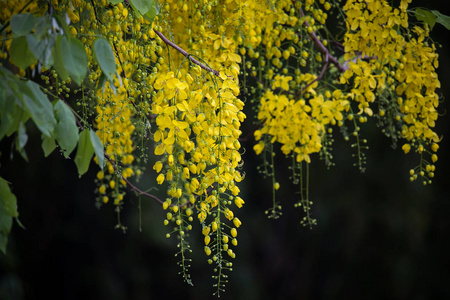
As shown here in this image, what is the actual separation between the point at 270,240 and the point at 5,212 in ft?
7.24

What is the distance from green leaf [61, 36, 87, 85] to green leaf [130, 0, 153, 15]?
19 centimetres

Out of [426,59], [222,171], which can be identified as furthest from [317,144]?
[222,171]

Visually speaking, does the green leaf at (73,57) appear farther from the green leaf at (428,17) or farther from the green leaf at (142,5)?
the green leaf at (428,17)

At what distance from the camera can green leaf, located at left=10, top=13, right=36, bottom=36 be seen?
68cm

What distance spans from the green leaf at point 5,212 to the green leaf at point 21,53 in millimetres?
174

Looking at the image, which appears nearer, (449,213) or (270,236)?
(449,213)

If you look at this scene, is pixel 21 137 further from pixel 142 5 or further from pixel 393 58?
pixel 393 58

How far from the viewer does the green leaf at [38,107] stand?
0.67 m

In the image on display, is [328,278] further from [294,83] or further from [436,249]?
[294,83]

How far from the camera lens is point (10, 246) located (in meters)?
2.17

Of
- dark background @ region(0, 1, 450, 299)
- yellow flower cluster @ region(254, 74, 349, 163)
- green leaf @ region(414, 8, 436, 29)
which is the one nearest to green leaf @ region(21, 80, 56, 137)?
yellow flower cluster @ region(254, 74, 349, 163)

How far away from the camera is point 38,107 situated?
68 centimetres

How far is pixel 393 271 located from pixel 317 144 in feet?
5.07

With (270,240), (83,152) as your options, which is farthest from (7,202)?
(270,240)
